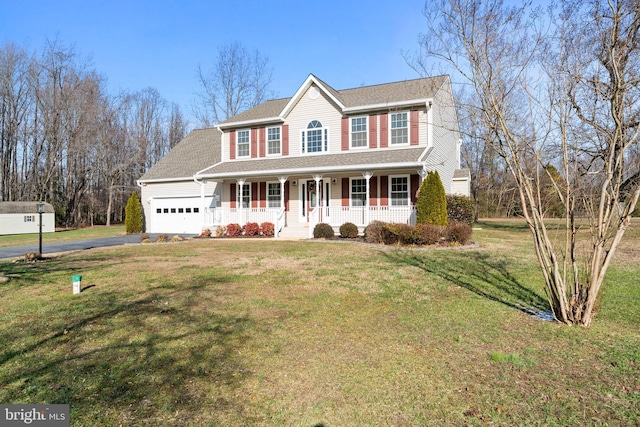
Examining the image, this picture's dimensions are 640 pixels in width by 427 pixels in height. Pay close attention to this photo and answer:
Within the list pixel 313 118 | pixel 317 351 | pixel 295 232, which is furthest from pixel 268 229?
pixel 317 351

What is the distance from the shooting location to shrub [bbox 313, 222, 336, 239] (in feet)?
52.0

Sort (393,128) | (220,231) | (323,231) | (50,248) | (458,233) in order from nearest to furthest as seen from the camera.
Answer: (458,233), (50,248), (323,231), (393,128), (220,231)

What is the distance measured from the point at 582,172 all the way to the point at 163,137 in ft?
156

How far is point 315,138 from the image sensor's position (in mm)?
18938

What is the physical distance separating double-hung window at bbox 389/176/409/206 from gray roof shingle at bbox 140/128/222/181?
1190 cm

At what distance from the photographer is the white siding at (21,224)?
982 inches

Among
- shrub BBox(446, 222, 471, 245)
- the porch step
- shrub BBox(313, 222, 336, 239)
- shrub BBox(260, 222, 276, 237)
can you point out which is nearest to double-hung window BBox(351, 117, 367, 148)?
shrub BBox(313, 222, 336, 239)

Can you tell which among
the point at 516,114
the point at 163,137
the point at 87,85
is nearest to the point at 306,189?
the point at 516,114

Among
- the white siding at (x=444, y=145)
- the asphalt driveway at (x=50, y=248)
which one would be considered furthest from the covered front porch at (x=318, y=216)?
the asphalt driveway at (x=50, y=248)

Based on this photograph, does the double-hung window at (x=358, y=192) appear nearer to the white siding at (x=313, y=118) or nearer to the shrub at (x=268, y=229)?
the white siding at (x=313, y=118)

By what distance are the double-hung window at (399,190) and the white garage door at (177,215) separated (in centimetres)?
1092

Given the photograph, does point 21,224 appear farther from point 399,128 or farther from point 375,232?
point 399,128

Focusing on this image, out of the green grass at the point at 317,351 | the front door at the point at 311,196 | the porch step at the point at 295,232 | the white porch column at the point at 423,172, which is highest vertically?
the white porch column at the point at 423,172

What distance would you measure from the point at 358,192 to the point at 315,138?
147 inches
